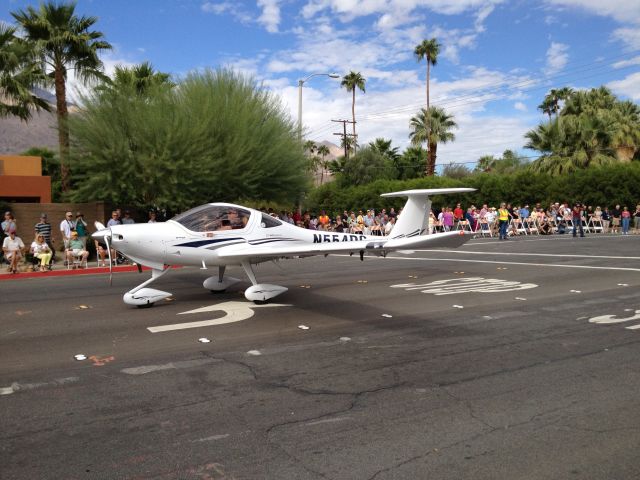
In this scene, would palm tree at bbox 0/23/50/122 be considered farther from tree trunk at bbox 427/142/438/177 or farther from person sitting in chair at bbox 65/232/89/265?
tree trunk at bbox 427/142/438/177

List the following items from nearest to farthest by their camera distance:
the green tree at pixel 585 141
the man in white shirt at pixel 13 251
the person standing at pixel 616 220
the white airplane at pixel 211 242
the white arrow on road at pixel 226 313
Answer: the white arrow on road at pixel 226 313 < the white airplane at pixel 211 242 < the man in white shirt at pixel 13 251 < the person standing at pixel 616 220 < the green tree at pixel 585 141

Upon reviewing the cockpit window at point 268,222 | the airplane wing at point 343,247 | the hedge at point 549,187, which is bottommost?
the airplane wing at point 343,247

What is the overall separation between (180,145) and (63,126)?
628cm

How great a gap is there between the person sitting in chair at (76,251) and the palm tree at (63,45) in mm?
9015

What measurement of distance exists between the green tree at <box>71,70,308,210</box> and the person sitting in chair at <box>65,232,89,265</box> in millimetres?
5656

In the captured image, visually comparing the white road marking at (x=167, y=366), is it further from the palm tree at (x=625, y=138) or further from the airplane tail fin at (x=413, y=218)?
the palm tree at (x=625, y=138)

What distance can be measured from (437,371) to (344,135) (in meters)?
75.0

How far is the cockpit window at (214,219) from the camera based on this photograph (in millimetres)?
9609

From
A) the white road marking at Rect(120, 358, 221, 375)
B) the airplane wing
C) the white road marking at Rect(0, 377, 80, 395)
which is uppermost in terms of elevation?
the airplane wing

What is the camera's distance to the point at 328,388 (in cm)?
521

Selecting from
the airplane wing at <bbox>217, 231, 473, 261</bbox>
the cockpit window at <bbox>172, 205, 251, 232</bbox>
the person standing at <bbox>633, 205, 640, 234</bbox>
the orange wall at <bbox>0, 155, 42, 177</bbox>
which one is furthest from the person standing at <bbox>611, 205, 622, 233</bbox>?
the orange wall at <bbox>0, 155, 42, 177</bbox>

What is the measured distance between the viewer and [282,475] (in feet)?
11.6

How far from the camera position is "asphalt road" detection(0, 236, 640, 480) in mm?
3738

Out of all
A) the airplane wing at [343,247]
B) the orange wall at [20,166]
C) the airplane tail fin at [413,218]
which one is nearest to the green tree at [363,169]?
the orange wall at [20,166]
